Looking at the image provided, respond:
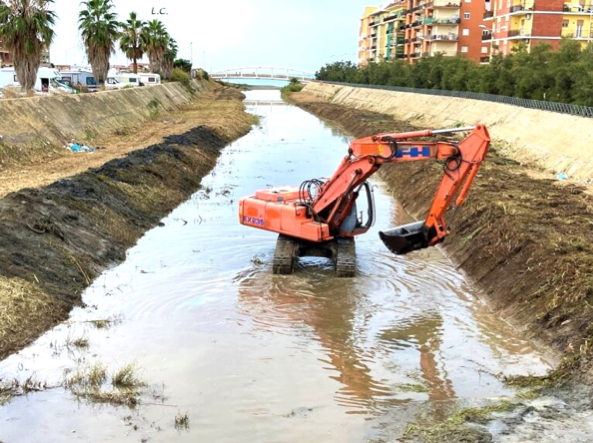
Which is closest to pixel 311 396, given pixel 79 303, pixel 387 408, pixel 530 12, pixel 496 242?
pixel 387 408

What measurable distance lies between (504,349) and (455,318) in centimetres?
188

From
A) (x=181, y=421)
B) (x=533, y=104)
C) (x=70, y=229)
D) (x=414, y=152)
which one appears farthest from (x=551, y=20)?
(x=181, y=421)

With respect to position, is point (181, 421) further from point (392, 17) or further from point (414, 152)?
point (392, 17)

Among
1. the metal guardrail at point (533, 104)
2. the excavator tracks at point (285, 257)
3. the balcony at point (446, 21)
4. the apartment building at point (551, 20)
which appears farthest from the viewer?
the balcony at point (446, 21)

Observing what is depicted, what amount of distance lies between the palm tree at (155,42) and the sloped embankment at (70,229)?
58713 mm

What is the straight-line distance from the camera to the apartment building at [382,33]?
116 m

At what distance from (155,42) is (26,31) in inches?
2033

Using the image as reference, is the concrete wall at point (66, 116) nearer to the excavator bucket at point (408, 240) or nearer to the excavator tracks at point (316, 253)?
the excavator tracks at point (316, 253)

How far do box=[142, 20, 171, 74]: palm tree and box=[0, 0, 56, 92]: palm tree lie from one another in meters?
46.1

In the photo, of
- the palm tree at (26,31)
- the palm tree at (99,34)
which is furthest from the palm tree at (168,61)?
the palm tree at (26,31)

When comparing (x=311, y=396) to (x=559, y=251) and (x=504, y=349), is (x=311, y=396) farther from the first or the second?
(x=559, y=251)

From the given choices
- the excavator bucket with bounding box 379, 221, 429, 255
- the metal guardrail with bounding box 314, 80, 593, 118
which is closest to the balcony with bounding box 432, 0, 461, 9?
the metal guardrail with bounding box 314, 80, 593, 118

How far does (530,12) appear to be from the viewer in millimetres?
66562

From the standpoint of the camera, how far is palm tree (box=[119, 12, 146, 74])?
80.8 meters
